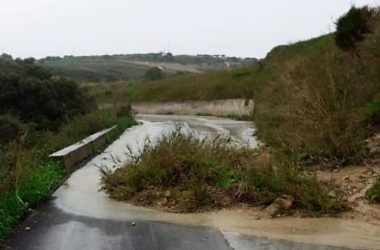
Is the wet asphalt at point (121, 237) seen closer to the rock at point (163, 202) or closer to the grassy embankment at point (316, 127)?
the rock at point (163, 202)

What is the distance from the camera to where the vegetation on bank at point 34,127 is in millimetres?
11164

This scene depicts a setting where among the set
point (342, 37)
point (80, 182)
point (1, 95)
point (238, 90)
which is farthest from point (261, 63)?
point (80, 182)

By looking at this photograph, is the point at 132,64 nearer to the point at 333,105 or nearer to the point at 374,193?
the point at 333,105

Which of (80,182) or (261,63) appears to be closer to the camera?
(80,182)

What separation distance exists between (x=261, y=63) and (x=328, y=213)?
52714mm

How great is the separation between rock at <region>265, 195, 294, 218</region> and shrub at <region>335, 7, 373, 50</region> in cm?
1277

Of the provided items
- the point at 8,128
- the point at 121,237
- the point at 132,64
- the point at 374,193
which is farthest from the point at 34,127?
the point at 132,64

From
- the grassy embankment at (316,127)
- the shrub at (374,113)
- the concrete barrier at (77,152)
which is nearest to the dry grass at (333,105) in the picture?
the grassy embankment at (316,127)

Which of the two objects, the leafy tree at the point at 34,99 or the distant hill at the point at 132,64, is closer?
the leafy tree at the point at 34,99

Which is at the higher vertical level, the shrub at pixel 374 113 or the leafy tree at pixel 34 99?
the shrub at pixel 374 113

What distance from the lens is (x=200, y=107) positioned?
66.1 meters

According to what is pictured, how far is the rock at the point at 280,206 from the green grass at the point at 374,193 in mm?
1307

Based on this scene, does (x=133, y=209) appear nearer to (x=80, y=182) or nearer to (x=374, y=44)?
(x=80, y=182)

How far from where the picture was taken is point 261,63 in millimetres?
62094
